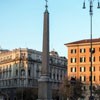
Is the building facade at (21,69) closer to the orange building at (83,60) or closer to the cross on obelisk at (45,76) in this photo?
the orange building at (83,60)

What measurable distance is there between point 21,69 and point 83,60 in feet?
84.2

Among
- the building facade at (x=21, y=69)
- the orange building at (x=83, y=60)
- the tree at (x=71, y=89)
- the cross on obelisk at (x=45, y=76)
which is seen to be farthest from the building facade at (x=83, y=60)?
the cross on obelisk at (x=45, y=76)

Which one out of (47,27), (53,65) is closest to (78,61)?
(53,65)

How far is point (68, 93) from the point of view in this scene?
265ft

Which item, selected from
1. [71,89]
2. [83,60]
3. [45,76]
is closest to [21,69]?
[83,60]

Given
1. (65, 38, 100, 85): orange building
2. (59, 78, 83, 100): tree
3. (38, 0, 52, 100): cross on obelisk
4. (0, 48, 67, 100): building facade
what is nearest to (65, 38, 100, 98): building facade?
(65, 38, 100, 85): orange building

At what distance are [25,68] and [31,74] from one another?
8.90ft

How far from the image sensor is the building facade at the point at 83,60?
100375 millimetres

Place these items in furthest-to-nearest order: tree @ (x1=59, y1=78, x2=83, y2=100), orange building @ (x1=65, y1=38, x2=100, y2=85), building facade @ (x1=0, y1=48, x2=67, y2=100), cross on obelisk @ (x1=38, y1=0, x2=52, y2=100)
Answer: building facade @ (x1=0, y1=48, x2=67, y2=100)
orange building @ (x1=65, y1=38, x2=100, y2=85)
tree @ (x1=59, y1=78, x2=83, y2=100)
cross on obelisk @ (x1=38, y1=0, x2=52, y2=100)

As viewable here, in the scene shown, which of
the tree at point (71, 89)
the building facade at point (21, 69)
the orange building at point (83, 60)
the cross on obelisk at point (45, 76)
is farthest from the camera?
the building facade at point (21, 69)

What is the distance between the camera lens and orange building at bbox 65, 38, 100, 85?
329 feet

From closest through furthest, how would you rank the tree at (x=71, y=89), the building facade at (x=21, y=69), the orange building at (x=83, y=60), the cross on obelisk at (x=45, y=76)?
the cross on obelisk at (x=45, y=76) < the tree at (x=71, y=89) < the orange building at (x=83, y=60) < the building facade at (x=21, y=69)

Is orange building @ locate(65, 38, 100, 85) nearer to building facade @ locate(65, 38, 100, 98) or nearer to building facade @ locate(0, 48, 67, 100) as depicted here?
building facade @ locate(65, 38, 100, 98)

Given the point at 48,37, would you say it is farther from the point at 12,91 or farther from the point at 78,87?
the point at 12,91
